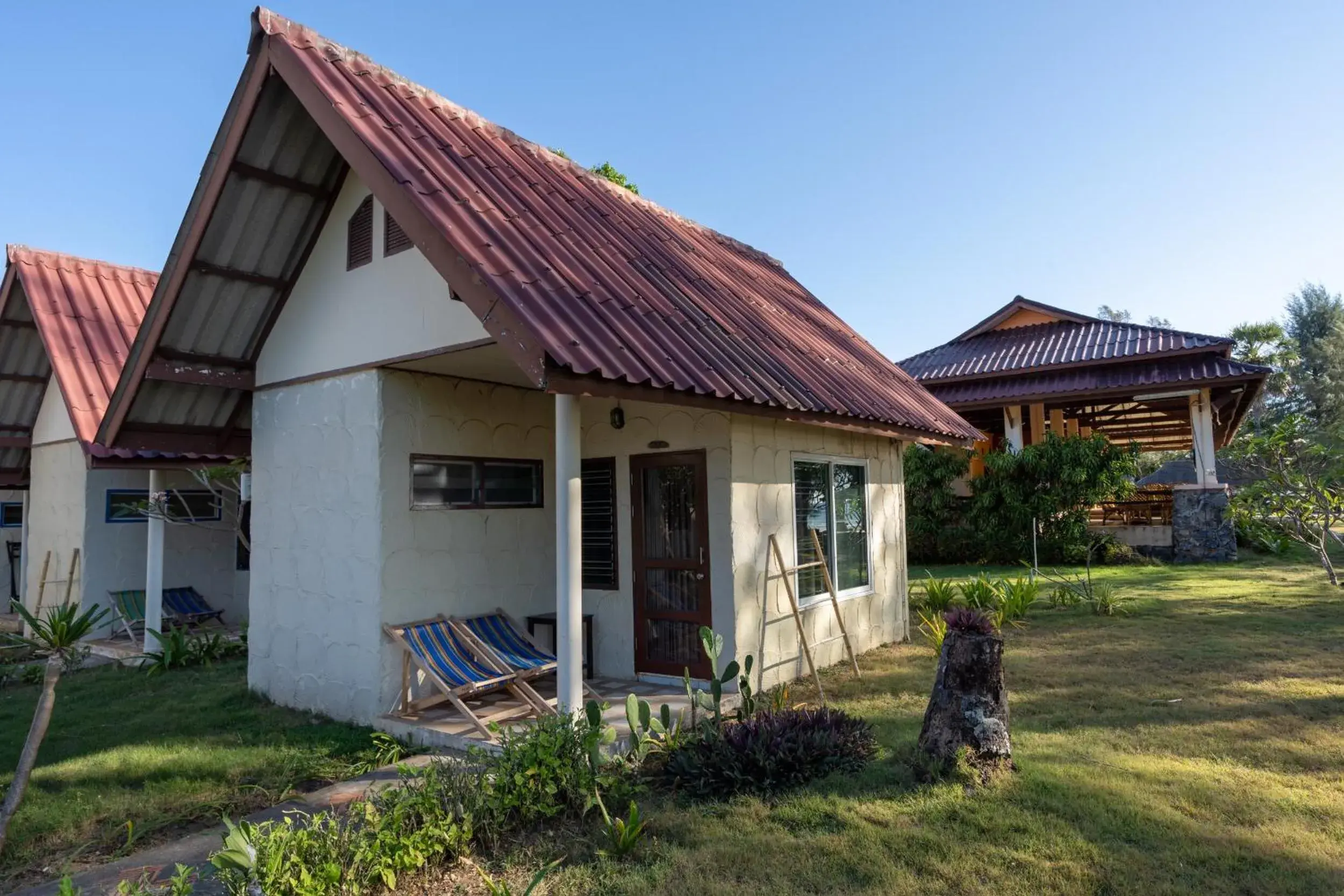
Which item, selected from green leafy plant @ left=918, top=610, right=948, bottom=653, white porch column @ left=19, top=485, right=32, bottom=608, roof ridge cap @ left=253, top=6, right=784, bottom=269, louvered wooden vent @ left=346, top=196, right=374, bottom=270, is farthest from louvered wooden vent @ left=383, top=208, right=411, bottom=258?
white porch column @ left=19, top=485, right=32, bottom=608

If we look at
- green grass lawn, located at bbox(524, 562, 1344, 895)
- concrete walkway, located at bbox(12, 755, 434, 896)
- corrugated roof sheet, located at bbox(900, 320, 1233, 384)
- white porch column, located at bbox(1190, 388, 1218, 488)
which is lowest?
concrete walkway, located at bbox(12, 755, 434, 896)

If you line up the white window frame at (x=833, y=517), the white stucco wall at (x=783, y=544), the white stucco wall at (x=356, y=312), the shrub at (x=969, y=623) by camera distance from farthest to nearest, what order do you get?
1. the white window frame at (x=833, y=517)
2. the white stucco wall at (x=783, y=544)
3. the white stucco wall at (x=356, y=312)
4. the shrub at (x=969, y=623)

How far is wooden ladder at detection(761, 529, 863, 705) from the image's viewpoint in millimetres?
7129

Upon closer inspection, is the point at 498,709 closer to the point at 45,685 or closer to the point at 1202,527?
the point at 45,685

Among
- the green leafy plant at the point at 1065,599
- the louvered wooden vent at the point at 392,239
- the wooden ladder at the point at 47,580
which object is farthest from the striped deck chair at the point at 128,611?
the green leafy plant at the point at 1065,599

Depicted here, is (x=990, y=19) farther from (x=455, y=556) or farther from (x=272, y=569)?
(x=272, y=569)

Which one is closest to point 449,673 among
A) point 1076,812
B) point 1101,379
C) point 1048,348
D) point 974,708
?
point 974,708

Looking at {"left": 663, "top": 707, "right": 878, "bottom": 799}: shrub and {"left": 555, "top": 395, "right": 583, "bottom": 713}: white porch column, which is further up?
{"left": 555, "top": 395, "right": 583, "bottom": 713}: white porch column

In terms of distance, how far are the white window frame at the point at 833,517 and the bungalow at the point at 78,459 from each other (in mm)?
8117

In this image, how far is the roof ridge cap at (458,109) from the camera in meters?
6.36

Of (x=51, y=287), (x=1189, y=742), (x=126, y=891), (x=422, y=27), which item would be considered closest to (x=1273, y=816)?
(x=1189, y=742)

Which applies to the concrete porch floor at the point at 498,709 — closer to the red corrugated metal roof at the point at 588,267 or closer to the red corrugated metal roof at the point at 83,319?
the red corrugated metal roof at the point at 588,267

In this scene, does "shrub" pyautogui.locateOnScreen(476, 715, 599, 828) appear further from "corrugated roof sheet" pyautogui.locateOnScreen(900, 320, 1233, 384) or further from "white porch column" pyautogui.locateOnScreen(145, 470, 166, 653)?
"corrugated roof sheet" pyautogui.locateOnScreen(900, 320, 1233, 384)

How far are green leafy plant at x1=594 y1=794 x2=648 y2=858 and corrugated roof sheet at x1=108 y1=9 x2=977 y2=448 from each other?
8.32 feet
